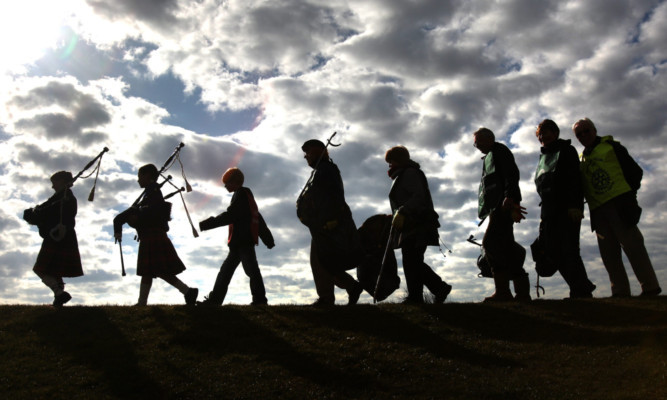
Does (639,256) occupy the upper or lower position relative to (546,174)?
lower

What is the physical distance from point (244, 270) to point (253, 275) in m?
0.18

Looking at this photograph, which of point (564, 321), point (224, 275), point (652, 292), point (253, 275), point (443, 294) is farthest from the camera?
point (224, 275)

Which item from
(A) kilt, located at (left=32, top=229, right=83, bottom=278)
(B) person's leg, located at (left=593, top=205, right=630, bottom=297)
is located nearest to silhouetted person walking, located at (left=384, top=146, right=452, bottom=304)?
(B) person's leg, located at (left=593, top=205, right=630, bottom=297)

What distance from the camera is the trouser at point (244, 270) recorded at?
9.80m

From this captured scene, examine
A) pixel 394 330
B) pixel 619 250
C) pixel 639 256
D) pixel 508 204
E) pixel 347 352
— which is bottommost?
pixel 347 352

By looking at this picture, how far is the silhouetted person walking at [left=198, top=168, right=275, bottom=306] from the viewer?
→ 9.83 m

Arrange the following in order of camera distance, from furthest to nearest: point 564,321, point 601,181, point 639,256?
1. point 601,181
2. point 639,256
3. point 564,321

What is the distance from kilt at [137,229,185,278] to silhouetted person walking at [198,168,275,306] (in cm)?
84

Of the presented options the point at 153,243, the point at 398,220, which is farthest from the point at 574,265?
the point at 153,243

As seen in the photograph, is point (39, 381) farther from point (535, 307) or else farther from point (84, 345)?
point (535, 307)

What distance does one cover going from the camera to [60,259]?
10406 millimetres

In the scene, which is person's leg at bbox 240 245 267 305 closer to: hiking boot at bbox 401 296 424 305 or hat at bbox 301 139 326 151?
hat at bbox 301 139 326 151

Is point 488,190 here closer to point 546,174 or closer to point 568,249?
point 546,174

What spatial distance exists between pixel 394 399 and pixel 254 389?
4.62 ft
